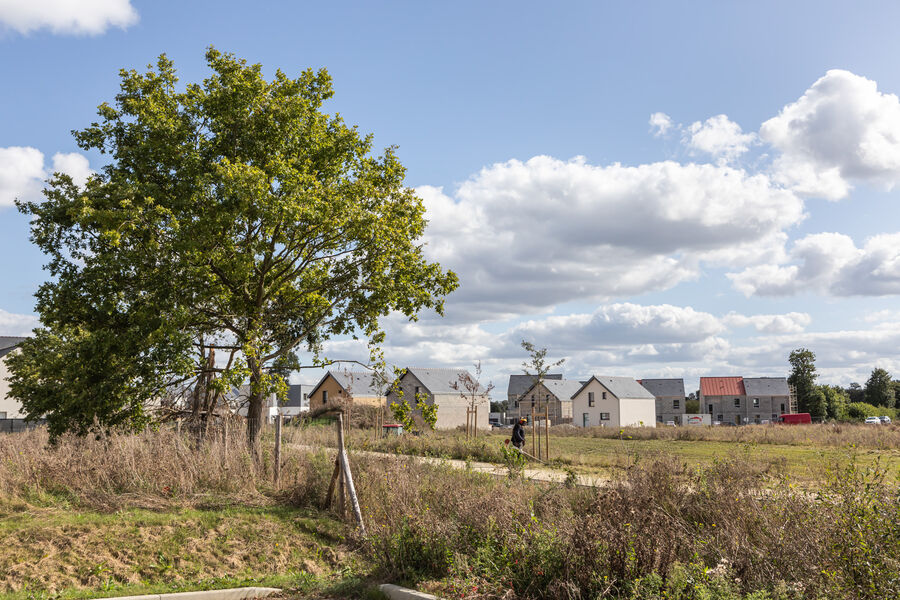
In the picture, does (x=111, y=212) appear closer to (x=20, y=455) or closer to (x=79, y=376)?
(x=79, y=376)

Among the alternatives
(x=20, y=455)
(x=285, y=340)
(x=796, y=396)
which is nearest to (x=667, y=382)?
(x=796, y=396)

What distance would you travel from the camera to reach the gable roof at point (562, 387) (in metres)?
80.1

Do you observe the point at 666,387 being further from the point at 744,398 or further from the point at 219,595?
the point at 219,595

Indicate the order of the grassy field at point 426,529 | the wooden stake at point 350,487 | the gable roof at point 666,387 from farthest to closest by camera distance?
the gable roof at point 666,387 → the wooden stake at point 350,487 → the grassy field at point 426,529

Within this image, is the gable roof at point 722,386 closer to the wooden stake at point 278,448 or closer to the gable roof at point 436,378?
the gable roof at point 436,378

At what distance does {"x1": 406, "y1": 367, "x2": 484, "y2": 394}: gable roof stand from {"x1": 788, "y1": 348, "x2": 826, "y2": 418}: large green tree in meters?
49.6

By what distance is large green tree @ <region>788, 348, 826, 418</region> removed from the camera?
8575cm

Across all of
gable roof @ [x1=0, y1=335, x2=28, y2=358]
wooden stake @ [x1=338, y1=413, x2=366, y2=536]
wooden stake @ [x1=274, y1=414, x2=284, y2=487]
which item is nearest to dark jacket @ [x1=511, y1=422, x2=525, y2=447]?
wooden stake @ [x1=274, y1=414, x2=284, y2=487]

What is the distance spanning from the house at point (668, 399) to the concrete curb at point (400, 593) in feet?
299

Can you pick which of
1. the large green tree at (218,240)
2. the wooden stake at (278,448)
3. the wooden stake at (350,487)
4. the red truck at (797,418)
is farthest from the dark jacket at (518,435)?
the red truck at (797,418)

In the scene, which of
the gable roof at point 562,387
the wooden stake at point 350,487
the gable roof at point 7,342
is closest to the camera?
the wooden stake at point 350,487

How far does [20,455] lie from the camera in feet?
42.5

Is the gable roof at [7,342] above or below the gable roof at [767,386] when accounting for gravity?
above

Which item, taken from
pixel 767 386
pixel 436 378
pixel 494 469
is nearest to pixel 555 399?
pixel 436 378
